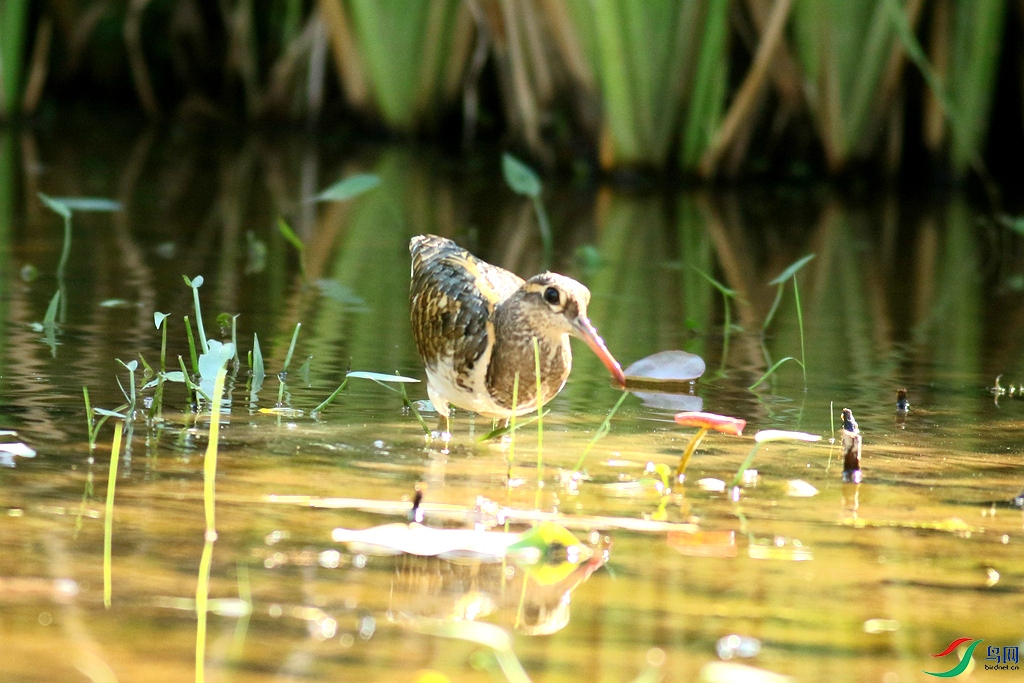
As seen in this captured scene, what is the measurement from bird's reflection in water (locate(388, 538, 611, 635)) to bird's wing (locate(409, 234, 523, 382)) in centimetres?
101

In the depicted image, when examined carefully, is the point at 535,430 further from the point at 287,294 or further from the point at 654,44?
the point at 654,44

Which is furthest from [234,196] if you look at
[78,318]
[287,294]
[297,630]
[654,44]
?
[297,630]

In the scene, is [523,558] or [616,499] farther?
[616,499]

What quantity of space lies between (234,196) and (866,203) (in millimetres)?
3723

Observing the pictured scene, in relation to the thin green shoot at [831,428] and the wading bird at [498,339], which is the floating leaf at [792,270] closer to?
the thin green shoot at [831,428]

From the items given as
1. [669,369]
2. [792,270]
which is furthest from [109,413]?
[792,270]

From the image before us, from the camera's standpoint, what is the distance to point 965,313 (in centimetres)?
514

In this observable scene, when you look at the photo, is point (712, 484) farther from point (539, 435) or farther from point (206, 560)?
point (206, 560)

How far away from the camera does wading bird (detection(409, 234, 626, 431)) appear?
314 cm

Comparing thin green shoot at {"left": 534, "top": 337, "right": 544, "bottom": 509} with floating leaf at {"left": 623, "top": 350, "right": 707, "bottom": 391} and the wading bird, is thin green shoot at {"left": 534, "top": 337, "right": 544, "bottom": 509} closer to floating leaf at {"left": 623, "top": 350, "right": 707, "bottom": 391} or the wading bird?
the wading bird

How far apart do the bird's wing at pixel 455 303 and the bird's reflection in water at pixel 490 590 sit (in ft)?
3.32

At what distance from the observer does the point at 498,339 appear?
3254mm

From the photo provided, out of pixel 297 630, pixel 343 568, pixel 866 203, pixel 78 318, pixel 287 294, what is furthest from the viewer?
pixel 866 203

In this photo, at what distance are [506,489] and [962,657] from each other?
1014mm
